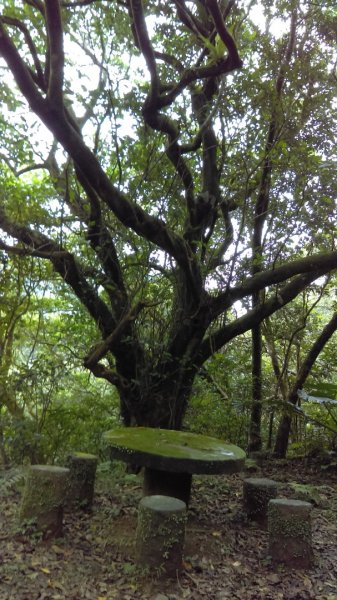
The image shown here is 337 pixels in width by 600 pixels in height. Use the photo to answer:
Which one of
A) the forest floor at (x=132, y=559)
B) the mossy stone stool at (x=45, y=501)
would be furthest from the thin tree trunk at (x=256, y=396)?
the mossy stone stool at (x=45, y=501)

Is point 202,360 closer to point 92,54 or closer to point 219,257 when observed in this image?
point 219,257

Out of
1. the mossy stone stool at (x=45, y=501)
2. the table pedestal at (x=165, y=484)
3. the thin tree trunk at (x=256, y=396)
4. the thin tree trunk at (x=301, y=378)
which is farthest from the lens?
the thin tree trunk at (x=256, y=396)

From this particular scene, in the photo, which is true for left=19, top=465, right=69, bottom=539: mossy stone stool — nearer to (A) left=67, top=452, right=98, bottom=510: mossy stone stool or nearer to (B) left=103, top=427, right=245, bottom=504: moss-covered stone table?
(B) left=103, top=427, right=245, bottom=504: moss-covered stone table

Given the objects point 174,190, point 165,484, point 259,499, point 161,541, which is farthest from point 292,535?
point 174,190

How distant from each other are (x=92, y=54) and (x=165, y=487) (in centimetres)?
530

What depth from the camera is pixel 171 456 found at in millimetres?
4004

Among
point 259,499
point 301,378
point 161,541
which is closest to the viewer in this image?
point 161,541

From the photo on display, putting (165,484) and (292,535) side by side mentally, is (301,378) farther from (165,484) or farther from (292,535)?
(292,535)

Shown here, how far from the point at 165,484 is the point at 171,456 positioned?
0.61 metres

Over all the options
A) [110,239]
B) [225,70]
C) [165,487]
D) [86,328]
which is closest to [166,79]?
[225,70]

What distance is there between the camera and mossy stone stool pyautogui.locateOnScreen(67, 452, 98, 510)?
15.6 ft

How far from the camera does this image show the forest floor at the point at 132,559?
3.24m

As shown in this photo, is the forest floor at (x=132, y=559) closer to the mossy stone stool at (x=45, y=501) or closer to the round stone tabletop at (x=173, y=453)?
the mossy stone stool at (x=45, y=501)

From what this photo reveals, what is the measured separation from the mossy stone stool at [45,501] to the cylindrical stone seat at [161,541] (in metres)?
0.92
